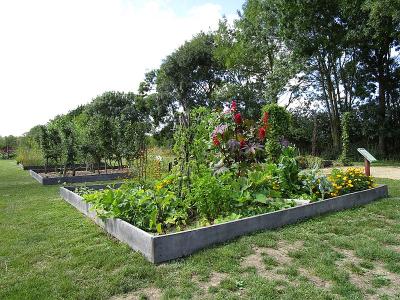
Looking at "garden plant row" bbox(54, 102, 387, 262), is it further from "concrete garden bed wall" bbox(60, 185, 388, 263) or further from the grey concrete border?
the grey concrete border

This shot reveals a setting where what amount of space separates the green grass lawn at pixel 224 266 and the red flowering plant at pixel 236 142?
127 cm

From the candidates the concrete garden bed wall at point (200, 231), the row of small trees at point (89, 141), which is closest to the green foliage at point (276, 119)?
the row of small trees at point (89, 141)

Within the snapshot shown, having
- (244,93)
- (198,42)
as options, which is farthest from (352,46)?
(198,42)

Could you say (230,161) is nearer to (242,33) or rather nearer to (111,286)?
(111,286)

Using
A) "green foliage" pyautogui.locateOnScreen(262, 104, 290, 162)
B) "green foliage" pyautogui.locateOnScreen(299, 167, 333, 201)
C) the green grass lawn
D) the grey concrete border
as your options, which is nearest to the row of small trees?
the grey concrete border

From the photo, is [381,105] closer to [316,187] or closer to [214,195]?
[316,187]

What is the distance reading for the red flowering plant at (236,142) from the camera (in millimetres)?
5062

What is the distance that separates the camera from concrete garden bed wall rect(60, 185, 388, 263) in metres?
3.35

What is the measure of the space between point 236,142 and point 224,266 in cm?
220

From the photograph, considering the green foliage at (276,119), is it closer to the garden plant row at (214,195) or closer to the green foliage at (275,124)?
the green foliage at (275,124)

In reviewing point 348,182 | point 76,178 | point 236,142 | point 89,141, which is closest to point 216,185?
point 236,142

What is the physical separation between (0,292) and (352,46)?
18.1 meters

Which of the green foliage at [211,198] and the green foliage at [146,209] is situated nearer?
the green foliage at [146,209]

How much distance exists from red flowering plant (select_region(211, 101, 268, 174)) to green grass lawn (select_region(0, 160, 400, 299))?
4.15 ft
